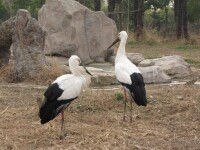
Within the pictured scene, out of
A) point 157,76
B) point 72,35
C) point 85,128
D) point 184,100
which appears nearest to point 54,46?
point 72,35

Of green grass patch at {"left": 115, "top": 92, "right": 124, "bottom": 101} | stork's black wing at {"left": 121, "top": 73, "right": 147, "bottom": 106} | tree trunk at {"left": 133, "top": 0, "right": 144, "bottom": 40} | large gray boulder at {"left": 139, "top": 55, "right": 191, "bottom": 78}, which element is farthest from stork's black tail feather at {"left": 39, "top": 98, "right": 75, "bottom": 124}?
tree trunk at {"left": 133, "top": 0, "right": 144, "bottom": 40}

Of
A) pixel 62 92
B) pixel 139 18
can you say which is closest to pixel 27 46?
pixel 62 92

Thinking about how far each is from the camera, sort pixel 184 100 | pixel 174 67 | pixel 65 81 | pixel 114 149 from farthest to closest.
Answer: pixel 174 67
pixel 184 100
pixel 65 81
pixel 114 149

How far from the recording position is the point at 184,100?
8758 mm

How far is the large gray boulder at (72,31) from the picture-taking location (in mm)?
14117

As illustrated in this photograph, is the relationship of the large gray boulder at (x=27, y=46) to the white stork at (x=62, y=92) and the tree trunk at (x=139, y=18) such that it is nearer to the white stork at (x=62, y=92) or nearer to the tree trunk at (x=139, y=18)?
the white stork at (x=62, y=92)

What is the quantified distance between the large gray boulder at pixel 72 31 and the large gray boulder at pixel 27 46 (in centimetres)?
275

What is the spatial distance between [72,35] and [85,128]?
7531 mm

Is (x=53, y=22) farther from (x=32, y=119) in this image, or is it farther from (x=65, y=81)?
(x=65, y=81)

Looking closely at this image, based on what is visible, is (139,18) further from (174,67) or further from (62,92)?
(62,92)

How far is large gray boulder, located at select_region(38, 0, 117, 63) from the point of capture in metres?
14.1

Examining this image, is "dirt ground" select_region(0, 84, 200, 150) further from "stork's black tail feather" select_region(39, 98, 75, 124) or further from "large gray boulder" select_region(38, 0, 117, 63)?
"large gray boulder" select_region(38, 0, 117, 63)

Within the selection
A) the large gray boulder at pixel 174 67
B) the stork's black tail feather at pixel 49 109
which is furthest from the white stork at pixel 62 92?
the large gray boulder at pixel 174 67

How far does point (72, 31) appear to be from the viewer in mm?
14172
